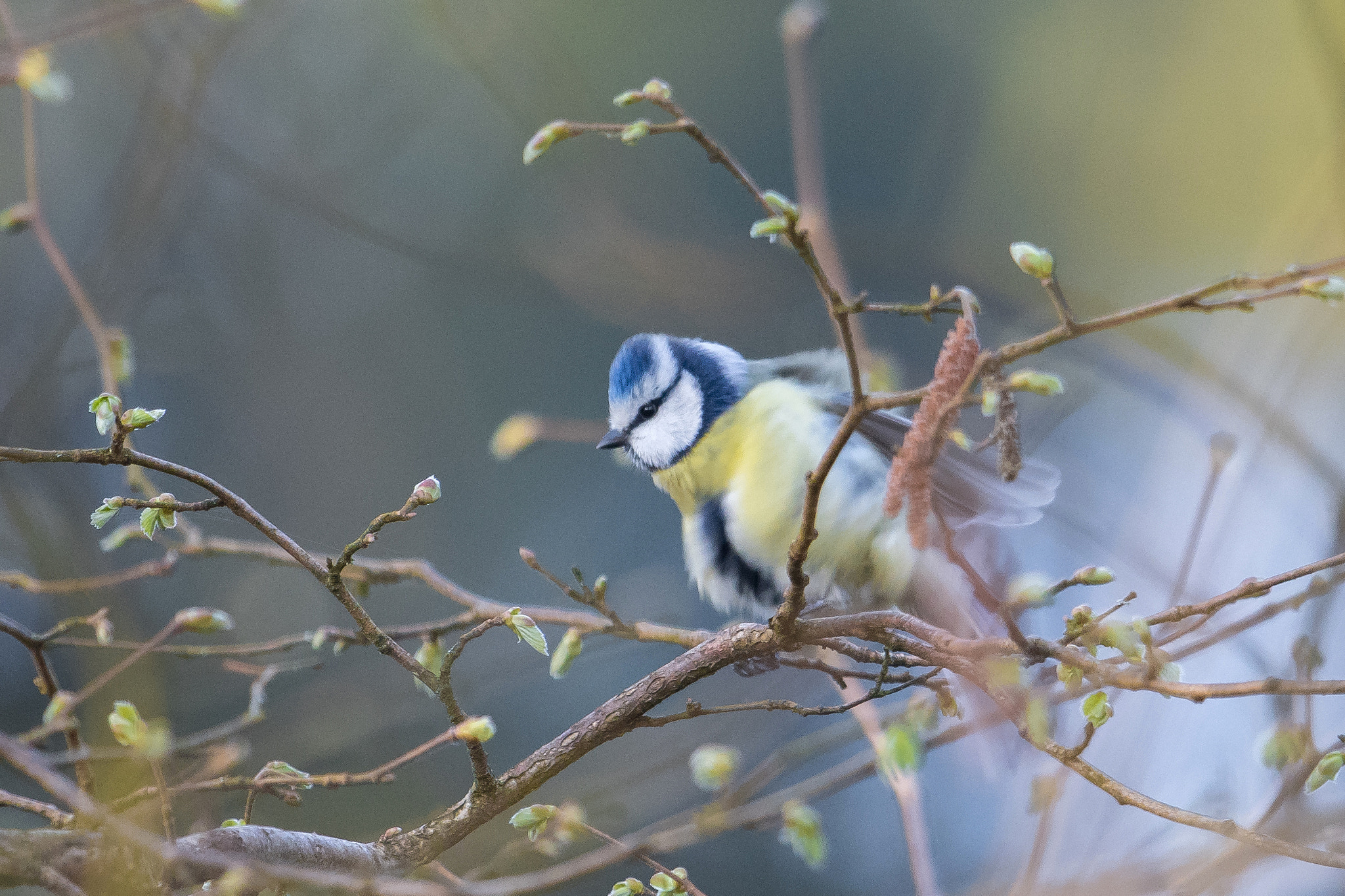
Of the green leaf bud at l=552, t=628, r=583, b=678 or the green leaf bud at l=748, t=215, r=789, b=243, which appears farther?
the green leaf bud at l=552, t=628, r=583, b=678

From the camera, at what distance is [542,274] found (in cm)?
250

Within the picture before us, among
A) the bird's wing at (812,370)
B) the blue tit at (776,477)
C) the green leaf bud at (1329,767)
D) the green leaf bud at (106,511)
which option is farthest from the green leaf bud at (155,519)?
the bird's wing at (812,370)

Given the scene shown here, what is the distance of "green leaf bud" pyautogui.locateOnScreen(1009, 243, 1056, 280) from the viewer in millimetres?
517

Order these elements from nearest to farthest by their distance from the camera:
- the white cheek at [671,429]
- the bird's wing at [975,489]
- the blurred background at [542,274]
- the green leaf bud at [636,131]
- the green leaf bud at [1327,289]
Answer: the green leaf bud at [1327,289] < the green leaf bud at [636,131] < the bird's wing at [975,489] < the white cheek at [671,429] < the blurred background at [542,274]

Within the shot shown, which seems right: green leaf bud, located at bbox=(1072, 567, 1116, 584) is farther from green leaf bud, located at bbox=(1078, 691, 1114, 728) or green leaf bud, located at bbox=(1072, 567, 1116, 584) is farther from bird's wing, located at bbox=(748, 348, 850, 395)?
bird's wing, located at bbox=(748, 348, 850, 395)

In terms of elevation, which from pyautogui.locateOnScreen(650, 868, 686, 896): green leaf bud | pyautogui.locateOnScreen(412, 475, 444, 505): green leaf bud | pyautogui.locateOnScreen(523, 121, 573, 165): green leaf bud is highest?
pyautogui.locateOnScreen(523, 121, 573, 165): green leaf bud

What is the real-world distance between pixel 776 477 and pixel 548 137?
65 cm

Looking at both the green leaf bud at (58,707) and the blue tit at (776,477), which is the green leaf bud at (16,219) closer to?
the green leaf bud at (58,707)

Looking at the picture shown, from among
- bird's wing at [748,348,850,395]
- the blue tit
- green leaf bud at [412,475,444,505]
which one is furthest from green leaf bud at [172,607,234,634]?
bird's wing at [748,348,850,395]

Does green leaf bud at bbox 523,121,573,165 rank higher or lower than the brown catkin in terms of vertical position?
higher

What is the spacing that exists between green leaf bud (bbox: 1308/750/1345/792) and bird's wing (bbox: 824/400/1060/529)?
42cm

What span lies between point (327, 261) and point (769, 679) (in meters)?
2.05

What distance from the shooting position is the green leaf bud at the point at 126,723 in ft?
1.86

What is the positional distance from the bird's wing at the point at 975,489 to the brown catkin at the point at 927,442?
45cm
